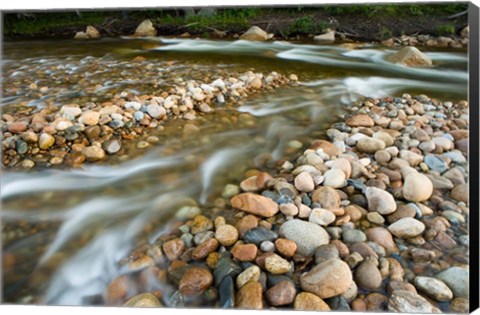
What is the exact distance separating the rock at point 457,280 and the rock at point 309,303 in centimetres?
36

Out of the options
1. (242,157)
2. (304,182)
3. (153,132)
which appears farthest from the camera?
(153,132)

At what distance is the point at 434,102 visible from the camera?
1.46m

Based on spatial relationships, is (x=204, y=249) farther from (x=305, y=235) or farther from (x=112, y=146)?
(x=112, y=146)

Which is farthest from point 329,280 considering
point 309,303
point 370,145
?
point 370,145

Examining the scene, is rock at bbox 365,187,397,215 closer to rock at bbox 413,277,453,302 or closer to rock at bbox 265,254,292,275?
rock at bbox 413,277,453,302

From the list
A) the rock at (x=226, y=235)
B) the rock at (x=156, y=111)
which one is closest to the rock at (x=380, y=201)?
the rock at (x=226, y=235)

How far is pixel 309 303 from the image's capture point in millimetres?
1192

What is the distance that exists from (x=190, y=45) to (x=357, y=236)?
105 cm

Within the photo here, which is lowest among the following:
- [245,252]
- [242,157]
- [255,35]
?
[245,252]

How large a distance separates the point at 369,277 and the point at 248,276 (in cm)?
37

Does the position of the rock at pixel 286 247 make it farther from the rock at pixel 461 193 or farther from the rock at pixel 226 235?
the rock at pixel 461 193

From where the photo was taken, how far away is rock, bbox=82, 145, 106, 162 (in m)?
1.53

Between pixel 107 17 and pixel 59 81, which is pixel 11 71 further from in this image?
pixel 107 17

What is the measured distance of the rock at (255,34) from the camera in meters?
1.55
